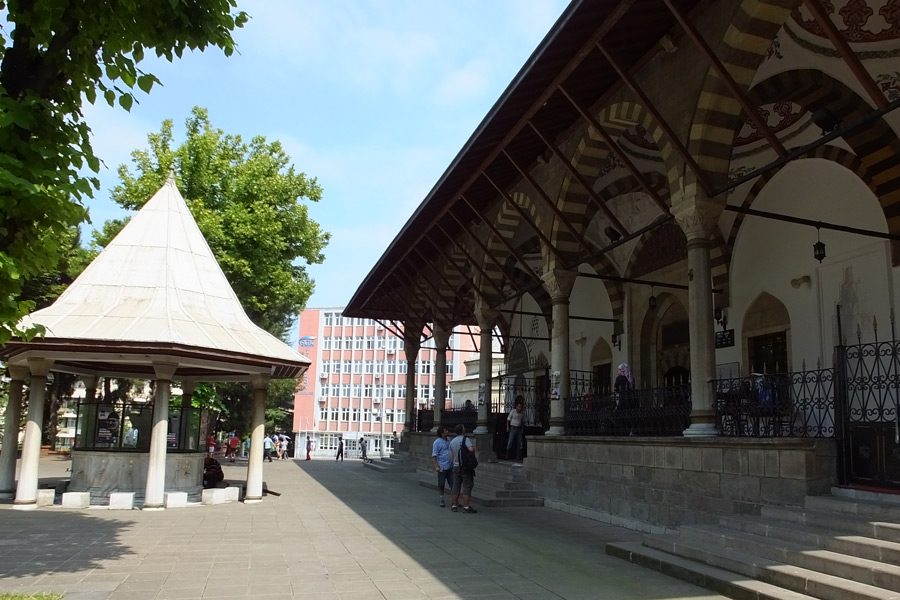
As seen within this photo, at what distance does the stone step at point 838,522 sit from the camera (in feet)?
18.1

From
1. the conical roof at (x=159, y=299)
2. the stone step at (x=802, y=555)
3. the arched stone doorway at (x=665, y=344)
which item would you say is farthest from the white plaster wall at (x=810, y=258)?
the conical roof at (x=159, y=299)

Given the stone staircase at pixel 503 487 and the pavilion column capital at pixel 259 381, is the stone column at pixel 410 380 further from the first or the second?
the pavilion column capital at pixel 259 381

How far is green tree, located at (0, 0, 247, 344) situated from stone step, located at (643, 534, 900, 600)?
5.78m

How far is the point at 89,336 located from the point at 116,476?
302 centimetres

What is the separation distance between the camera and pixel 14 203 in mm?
4297

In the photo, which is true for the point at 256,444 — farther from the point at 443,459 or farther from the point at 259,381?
the point at 443,459

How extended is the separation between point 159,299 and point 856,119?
37.5 feet

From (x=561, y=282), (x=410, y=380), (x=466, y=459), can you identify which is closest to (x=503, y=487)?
(x=466, y=459)

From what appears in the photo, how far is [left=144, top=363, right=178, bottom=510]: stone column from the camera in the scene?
440 inches

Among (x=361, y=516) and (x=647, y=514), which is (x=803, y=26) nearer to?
(x=647, y=514)

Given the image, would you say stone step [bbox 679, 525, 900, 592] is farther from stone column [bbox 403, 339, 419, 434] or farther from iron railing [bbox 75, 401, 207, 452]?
stone column [bbox 403, 339, 419, 434]

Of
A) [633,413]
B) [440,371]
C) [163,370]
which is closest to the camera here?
[633,413]

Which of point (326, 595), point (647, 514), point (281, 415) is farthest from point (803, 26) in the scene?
point (281, 415)

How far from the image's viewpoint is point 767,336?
41.5 ft
